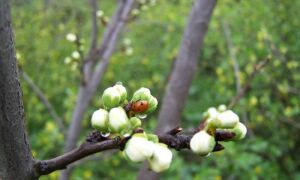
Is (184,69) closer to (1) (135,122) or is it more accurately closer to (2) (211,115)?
(2) (211,115)

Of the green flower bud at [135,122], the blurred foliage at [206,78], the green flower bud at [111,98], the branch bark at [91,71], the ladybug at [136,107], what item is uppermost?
the green flower bud at [111,98]

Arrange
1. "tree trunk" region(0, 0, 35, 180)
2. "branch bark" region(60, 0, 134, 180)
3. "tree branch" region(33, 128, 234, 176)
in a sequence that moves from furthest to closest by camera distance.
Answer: "branch bark" region(60, 0, 134, 180) < "tree branch" region(33, 128, 234, 176) < "tree trunk" region(0, 0, 35, 180)

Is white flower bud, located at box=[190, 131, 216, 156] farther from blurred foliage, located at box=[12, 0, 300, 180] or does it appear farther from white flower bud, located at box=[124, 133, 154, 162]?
blurred foliage, located at box=[12, 0, 300, 180]

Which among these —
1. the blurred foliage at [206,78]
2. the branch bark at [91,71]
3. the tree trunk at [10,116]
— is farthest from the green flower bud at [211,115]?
the blurred foliage at [206,78]

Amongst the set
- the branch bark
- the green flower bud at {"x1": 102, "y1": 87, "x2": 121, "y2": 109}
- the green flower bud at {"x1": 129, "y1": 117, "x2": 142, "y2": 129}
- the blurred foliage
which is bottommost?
the blurred foliage

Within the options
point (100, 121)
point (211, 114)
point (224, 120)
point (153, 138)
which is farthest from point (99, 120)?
point (211, 114)

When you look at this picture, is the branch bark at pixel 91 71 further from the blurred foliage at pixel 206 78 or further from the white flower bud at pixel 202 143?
the white flower bud at pixel 202 143

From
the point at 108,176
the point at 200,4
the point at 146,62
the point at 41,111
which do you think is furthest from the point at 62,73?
the point at 200,4

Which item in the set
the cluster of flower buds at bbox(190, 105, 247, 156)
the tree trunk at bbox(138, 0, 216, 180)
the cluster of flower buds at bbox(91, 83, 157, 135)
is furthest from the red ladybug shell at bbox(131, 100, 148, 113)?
the tree trunk at bbox(138, 0, 216, 180)
